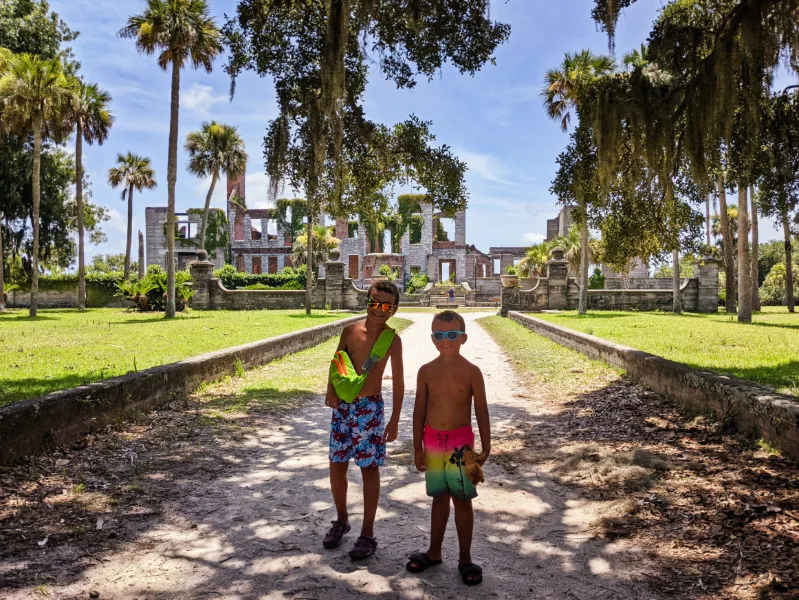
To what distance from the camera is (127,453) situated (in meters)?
4.56

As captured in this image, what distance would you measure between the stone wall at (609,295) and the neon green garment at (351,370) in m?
23.1

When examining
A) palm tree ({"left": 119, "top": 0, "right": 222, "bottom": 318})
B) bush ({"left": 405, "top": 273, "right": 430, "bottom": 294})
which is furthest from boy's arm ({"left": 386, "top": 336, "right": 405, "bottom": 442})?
bush ({"left": 405, "top": 273, "right": 430, "bottom": 294})

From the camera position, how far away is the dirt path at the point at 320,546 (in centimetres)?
252

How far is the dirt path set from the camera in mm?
2520

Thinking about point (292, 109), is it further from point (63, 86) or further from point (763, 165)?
point (63, 86)

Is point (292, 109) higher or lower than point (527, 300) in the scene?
higher

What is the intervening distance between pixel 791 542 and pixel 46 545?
11.9 feet

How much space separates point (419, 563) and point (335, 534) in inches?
19.7

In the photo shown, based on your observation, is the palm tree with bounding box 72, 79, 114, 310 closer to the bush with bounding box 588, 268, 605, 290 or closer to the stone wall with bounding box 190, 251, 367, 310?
the stone wall with bounding box 190, 251, 367, 310

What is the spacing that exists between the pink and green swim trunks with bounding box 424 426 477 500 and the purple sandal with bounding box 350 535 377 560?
1.48 ft

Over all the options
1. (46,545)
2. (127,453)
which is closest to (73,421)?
(127,453)

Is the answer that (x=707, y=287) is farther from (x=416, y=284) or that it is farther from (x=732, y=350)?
(x=416, y=284)

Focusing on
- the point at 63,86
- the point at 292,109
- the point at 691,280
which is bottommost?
the point at 691,280

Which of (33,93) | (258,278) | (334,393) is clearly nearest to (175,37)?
(33,93)
